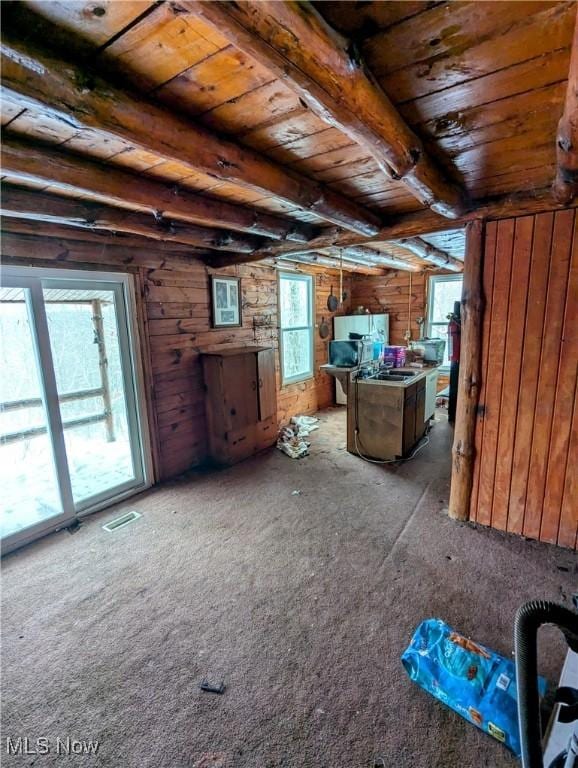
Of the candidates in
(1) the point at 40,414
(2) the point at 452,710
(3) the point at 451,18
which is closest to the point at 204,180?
(3) the point at 451,18

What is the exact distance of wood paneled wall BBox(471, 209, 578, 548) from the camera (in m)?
2.21

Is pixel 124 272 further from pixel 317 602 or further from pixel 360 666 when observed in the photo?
pixel 360 666

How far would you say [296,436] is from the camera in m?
4.57

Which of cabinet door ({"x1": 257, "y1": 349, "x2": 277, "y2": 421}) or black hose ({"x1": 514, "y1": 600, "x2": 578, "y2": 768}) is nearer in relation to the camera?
black hose ({"x1": 514, "y1": 600, "x2": 578, "y2": 768})

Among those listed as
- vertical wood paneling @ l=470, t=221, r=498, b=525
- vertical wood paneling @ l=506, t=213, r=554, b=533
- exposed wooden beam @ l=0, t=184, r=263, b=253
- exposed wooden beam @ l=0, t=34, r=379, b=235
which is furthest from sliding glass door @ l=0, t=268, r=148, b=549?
vertical wood paneling @ l=506, t=213, r=554, b=533

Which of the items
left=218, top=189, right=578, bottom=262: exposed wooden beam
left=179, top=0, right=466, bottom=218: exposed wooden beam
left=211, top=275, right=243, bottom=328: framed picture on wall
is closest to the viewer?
left=179, top=0, right=466, bottom=218: exposed wooden beam

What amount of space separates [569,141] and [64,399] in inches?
135

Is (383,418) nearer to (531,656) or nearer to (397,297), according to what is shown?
(531,656)

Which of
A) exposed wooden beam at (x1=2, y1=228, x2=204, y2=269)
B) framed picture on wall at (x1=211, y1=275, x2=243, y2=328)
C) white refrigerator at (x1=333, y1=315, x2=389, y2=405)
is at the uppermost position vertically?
exposed wooden beam at (x1=2, y1=228, x2=204, y2=269)

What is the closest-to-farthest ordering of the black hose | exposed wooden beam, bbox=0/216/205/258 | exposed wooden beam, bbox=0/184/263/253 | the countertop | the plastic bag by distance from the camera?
1. the black hose
2. the plastic bag
3. exposed wooden beam, bbox=0/184/263/253
4. exposed wooden beam, bbox=0/216/205/258
5. the countertop

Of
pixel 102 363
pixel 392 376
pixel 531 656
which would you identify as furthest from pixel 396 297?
pixel 531 656

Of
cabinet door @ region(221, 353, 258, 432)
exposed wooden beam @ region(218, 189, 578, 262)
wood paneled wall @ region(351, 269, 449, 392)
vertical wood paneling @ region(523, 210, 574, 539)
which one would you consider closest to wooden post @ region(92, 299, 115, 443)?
cabinet door @ region(221, 353, 258, 432)

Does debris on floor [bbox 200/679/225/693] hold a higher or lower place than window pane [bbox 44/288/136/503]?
lower

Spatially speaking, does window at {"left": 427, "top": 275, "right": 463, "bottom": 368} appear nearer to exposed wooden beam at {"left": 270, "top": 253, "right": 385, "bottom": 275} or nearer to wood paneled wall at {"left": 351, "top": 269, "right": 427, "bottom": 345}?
wood paneled wall at {"left": 351, "top": 269, "right": 427, "bottom": 345}
